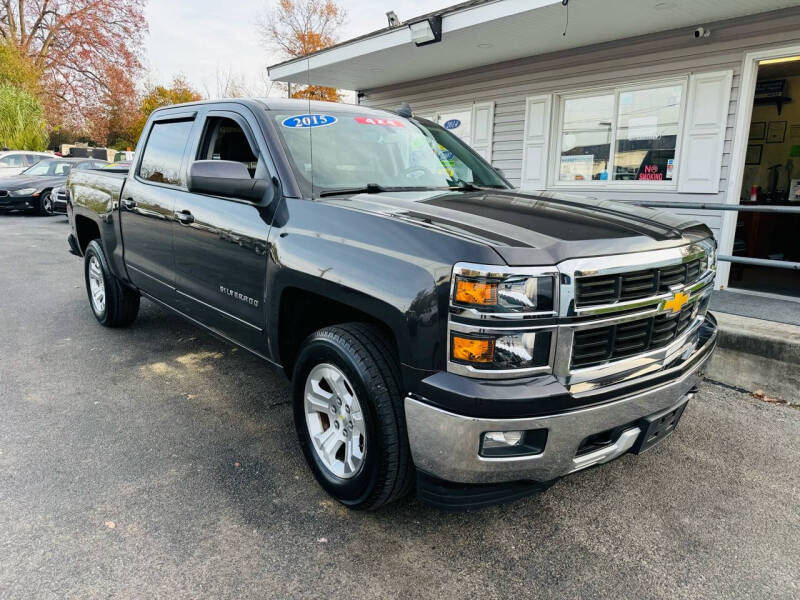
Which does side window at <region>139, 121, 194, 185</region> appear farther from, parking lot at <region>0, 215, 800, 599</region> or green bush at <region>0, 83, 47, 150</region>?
green bush at <region>0, 83, 47, 150</region>

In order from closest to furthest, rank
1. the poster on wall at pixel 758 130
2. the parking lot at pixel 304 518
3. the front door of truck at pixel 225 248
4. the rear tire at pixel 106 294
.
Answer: the parking lot at pixel 304 518, the front door of truck at pixel 225 248, the rear tire at pixel 106 294, the poster on wall at pixel 758 130

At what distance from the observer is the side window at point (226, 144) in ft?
10.8

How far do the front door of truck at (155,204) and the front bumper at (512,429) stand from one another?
2466 millimetres

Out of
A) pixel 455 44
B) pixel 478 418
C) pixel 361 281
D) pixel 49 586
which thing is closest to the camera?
pixel 478 418

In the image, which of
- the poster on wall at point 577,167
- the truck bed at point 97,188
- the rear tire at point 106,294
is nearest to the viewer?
the truck bed at point 97,188

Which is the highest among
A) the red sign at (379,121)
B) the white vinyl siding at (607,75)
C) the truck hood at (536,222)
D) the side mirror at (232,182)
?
the white vinyl siding at (607,75)

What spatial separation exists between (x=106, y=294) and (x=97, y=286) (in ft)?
1.43

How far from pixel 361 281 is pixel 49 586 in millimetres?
1634

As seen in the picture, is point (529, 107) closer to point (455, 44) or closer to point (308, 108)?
point (455, 44)

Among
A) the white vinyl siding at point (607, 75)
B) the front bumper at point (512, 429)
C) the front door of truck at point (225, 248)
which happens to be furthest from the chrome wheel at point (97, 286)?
the white vinyl siding at point (607, 75)

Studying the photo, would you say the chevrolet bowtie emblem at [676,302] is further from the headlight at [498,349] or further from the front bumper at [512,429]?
the headlight at [498,349]

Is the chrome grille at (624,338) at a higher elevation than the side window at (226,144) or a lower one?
lower

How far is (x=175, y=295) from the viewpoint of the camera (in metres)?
3.83

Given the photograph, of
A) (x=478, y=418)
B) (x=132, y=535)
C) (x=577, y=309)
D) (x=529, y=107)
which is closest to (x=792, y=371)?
(x=577, y=309)
